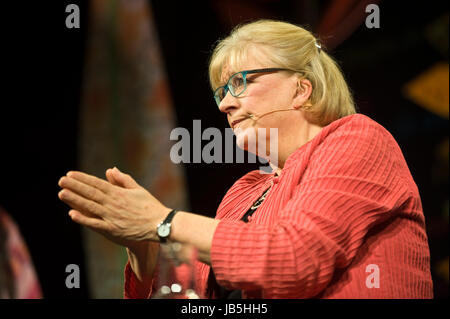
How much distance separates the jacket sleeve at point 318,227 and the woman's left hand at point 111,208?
0.16 meters

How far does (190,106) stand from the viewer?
240 cm

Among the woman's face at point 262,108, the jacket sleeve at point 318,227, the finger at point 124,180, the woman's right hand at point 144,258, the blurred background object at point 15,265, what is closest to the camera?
the jacket sleeve at point 318,227

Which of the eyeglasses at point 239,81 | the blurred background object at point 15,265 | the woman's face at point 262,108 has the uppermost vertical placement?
the eyeglasses at point 239,81

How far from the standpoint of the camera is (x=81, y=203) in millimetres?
1123

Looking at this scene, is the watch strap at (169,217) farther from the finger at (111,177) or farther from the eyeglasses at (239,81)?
the eyeglasses at (239,81)

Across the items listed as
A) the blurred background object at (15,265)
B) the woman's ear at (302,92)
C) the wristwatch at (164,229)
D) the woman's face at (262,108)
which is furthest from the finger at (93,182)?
the blurred background object at (15,265)

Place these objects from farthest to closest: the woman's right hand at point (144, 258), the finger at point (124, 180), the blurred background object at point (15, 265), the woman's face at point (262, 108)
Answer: the blurred background object at point (15, 265), the woman's face at point (262, 108), the woman's right hand at point (144, 258), the finger at point (124, 180)

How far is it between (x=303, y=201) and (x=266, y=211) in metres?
0.23

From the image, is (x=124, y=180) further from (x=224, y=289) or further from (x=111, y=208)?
(x=224, y=289)

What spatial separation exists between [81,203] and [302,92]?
0.78m

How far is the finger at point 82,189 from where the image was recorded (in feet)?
3.69

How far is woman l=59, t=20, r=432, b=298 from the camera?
1069 mm

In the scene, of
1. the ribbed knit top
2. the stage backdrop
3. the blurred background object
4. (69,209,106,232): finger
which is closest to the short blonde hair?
the ribbed knit top

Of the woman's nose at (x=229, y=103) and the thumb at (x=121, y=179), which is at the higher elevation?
the woman's nose at (x=229, y=103)
